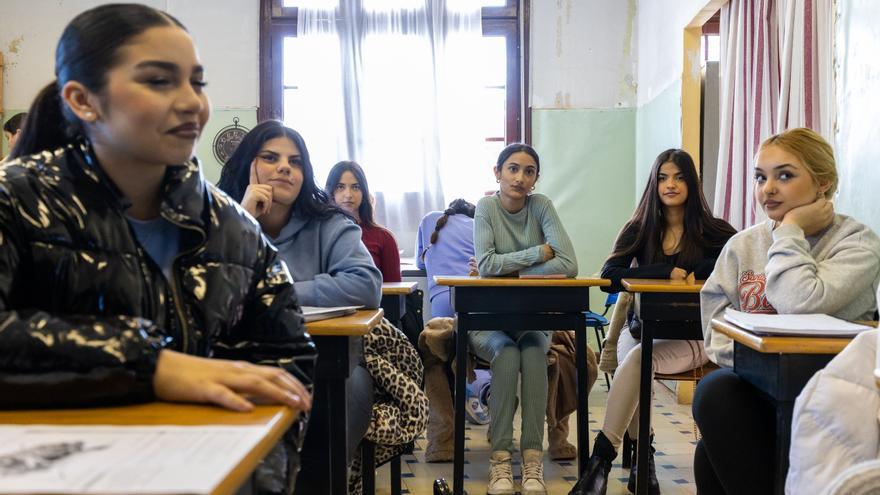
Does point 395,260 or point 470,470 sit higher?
point 395,260

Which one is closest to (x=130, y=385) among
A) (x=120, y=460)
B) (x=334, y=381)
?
(x=120, y=460)

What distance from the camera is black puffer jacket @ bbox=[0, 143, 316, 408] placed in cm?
96

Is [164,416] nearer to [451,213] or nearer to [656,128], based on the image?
[451,213]

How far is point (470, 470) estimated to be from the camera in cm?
347

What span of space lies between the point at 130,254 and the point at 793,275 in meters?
1.67

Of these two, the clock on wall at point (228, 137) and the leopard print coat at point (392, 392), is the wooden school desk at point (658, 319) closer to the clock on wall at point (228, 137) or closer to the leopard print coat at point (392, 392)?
the leopard print coat at point (392, 392)

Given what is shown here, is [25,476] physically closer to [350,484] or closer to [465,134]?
[350,484]

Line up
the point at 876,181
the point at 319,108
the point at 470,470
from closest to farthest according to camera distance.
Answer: the point at 876,181 < the point at 470,470 < the point at 319,108

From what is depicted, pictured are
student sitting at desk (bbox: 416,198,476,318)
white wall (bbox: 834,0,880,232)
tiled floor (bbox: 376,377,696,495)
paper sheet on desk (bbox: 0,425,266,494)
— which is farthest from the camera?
student sitting at desk (bbox: 416,198,476,318)

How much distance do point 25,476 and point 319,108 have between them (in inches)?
219

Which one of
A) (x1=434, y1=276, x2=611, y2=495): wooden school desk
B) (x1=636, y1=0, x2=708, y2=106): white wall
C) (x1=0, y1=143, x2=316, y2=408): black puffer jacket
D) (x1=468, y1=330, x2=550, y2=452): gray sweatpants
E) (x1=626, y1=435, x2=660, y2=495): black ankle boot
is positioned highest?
(x1=636, y1=0, x2=708, y2=106): white wall

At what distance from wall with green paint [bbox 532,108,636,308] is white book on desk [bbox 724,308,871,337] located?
434cm

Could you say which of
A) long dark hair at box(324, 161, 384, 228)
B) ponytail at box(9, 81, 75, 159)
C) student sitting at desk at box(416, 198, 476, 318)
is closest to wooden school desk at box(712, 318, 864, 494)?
ponytail at box(9, 81, 75, 159)

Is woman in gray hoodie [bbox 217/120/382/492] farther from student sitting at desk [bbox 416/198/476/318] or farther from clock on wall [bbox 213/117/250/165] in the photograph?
clock on wall [bbox 213/117/250/165]
